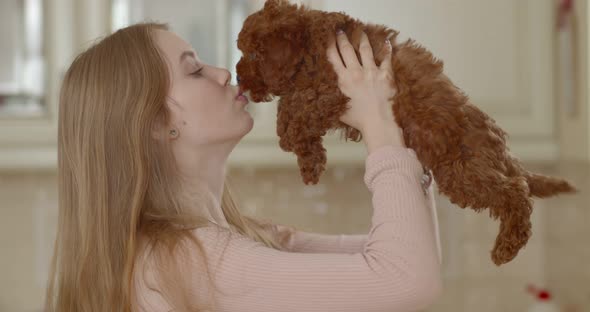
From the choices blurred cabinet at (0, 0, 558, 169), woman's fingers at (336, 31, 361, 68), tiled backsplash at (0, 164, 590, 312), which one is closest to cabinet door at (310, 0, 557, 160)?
blurred cabinet at (0, 0, 558, 169)

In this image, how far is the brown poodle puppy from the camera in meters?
0.84

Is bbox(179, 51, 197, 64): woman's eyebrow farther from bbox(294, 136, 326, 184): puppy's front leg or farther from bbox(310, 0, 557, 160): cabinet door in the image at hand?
bbox(310, 0, 557, 160): cabinet door

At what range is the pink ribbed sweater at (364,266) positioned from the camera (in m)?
0.85

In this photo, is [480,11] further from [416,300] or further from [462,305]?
[416,300]

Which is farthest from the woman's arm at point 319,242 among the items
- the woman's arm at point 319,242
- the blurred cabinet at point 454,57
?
the blurred cabinet at point 454,57

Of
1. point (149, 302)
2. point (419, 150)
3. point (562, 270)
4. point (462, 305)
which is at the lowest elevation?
point (462, 305)

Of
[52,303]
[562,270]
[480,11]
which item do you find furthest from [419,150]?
[562,270]

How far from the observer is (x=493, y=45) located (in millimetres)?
1881

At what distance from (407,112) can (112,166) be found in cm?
48

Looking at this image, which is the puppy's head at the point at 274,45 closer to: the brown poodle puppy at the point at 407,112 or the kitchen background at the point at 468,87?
the brown poodle puppy at the point at 407,112

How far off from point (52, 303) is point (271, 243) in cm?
41

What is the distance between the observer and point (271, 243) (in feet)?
4.27

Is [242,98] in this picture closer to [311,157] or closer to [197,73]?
[197,73]

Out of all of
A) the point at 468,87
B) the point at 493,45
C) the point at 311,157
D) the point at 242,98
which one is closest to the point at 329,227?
the point at 468,87
